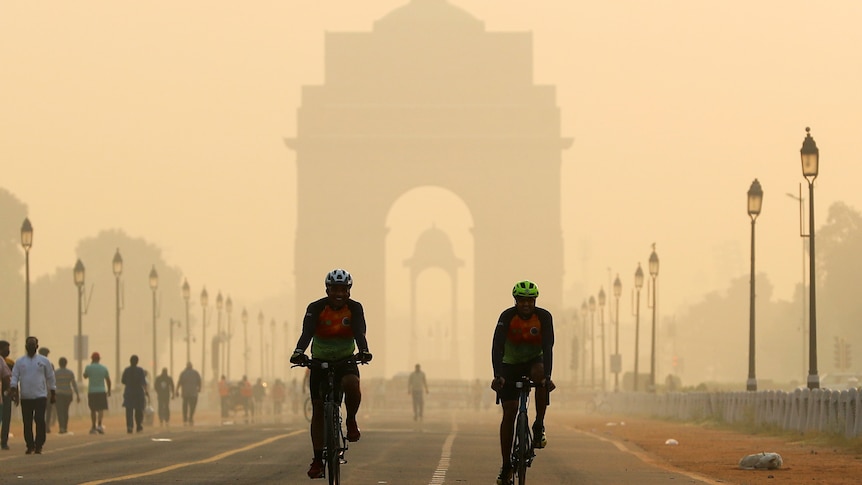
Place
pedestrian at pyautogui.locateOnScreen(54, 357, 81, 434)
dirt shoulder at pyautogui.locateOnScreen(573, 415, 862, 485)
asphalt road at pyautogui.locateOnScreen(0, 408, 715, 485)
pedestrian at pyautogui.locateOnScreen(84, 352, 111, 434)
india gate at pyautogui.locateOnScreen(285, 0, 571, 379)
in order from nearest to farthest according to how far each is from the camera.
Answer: asphalt road at pyautogui.locateOnScreen(0, 408, 715, 485)
dirt shoulder at pyautogui.locateOnScreen(573, 415, 862, 485)
pedestrian at pyautogui.locateOnScreen(54, 357, 81, 434)
pedestrian at pyautogui.locateOnScreen(84, 352, 111, 434)
india gate at pyautogui.locateOnScreen(285, 0, 571, 379)

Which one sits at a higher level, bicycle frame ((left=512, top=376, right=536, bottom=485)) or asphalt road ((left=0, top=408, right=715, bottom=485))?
bicycle frame ((left=512, top=376, right=536, bottom=485))

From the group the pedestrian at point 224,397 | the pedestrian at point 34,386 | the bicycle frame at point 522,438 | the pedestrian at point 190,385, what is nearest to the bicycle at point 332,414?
the bicycle frame at point 522,438

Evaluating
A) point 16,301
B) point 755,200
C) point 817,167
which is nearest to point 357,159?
point 16,301

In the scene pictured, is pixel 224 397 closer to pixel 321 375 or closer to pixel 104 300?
pixel 321 375

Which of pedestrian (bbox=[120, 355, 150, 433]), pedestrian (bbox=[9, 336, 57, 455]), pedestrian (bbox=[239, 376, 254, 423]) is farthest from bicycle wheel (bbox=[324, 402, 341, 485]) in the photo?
pedestrian (bbox=[239, 376, 254, 423])

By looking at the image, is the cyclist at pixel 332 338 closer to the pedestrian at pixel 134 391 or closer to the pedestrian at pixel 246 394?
the pedestrian at pixel 134 391

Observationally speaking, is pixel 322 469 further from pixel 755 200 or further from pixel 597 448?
pixel 755 200

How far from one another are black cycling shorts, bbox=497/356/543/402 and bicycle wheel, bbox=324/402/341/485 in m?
1.34

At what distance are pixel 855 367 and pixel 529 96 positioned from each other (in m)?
24.2

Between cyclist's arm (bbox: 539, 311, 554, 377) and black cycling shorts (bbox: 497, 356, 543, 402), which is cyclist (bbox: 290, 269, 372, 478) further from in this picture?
cyclist's arm (bbox: 539, 311, 554, 377)

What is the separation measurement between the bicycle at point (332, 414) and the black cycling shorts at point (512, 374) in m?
1.16

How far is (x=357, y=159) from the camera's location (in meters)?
117

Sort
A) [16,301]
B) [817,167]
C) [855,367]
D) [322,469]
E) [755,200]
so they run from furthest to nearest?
[16,301], [855,367], [755,200], [817,167], [322,469]

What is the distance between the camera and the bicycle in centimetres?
1568
